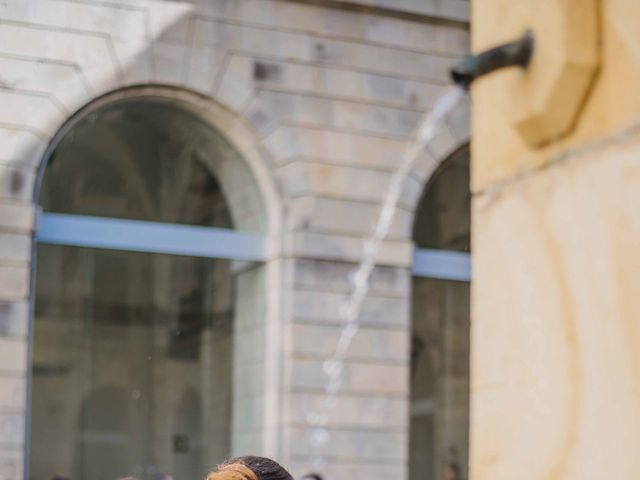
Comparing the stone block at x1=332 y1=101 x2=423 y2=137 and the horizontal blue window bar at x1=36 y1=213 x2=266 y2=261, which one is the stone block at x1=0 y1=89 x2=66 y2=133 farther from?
the stone block at x1=332 y1=101 x2=423 y2=137

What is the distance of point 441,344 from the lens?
25562mm

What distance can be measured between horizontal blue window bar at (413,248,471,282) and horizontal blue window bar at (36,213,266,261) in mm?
1980

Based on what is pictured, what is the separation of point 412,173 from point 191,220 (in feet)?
16.7

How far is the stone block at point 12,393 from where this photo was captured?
15.7 m

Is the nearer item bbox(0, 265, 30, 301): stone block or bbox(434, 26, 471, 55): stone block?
bbox(0, 265, 30, 301): stone block

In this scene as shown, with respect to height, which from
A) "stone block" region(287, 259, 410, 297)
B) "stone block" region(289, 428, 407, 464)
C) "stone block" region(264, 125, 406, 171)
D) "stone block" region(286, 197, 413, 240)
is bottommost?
"stone block" region(289, 428, 407, 464)

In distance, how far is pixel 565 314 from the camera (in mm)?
3551

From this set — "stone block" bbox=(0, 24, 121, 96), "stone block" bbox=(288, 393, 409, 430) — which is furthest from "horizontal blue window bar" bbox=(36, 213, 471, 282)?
"stone block" bbox=(288, 393, 409, 430)

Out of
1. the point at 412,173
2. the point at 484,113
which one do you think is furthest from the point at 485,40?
the point at 412,173

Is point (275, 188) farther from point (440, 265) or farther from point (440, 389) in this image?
point (440, 389)

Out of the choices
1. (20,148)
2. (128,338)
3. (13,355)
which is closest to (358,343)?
(13,355)

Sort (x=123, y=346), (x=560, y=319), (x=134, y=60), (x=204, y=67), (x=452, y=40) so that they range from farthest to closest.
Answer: (x=123, y=346)
(x=452, y=40)
(x=204, y=67)
(x=134, y=60)
(x=560, y=319)

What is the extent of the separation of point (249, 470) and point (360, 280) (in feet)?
46.2

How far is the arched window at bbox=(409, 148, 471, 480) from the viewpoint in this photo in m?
21.3
